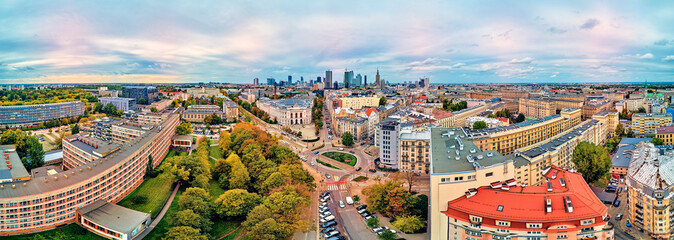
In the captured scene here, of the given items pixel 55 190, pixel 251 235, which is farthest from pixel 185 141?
pixel 251 235

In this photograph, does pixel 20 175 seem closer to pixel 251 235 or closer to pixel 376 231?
pixel 251 235

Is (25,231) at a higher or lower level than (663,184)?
lower

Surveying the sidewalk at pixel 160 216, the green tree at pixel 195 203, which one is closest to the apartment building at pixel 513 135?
the green tree at pixel 195 203

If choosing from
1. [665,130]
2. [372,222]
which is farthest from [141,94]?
[665,130]

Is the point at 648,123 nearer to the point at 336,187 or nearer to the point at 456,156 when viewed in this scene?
the point at 456,156

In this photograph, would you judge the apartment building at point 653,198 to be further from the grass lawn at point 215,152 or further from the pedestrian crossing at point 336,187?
the grass lawn at point 215,152

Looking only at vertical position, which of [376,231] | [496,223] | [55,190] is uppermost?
[55,190]

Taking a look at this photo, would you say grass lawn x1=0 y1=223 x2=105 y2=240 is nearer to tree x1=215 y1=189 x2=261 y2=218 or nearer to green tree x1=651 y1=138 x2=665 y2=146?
tree x1=215 y1=189 x2=261 y2=218
